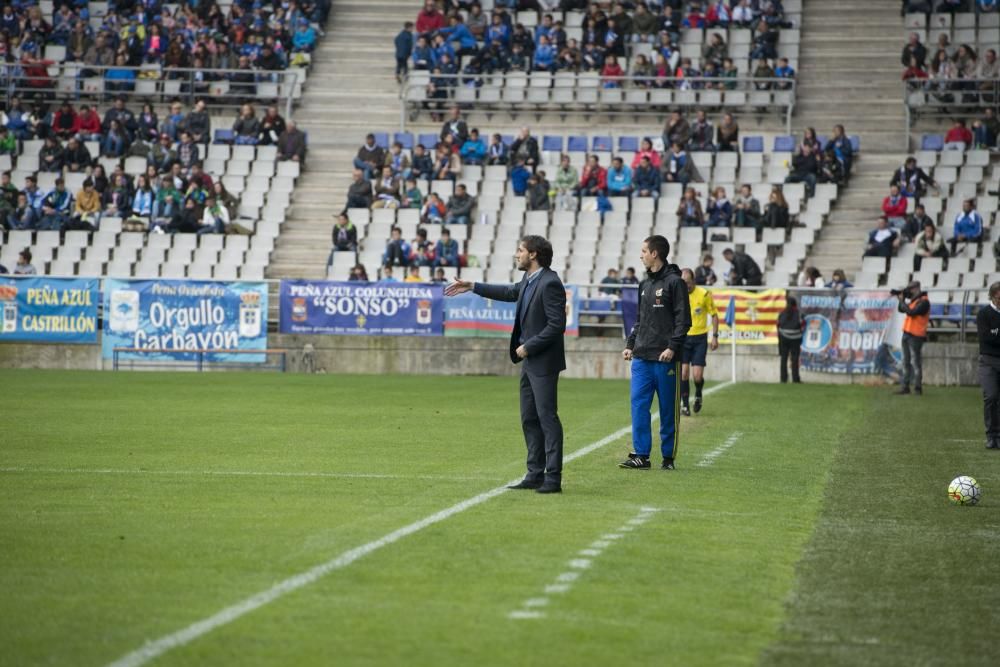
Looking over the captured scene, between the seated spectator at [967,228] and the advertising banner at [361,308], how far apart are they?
11.2m

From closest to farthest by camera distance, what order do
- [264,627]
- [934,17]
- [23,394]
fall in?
[264,627]
[23,394]
[934,17]

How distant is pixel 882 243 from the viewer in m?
32.2

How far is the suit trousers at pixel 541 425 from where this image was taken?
1198 centimetres

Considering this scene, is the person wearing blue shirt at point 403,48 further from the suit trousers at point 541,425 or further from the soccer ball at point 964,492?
the soccer ball at point 964,492

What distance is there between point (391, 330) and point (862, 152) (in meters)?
13.9

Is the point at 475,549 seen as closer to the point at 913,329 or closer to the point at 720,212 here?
the point at 913,329

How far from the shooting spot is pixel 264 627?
6.92 m

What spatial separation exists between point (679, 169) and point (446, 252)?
657 centimetres

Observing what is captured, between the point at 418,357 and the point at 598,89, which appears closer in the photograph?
the point at 418,357

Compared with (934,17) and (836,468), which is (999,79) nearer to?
(934,17)

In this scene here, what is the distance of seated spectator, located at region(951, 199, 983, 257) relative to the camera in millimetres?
31953

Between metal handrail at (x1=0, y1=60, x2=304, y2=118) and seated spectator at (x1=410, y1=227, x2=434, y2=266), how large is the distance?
9.15 meters

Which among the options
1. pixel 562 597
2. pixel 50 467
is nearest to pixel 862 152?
pixel 50 467

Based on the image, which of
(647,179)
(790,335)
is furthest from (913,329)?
(647,179)
